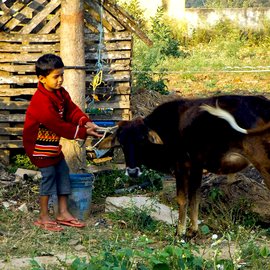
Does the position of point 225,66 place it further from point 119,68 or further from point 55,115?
point 55,115

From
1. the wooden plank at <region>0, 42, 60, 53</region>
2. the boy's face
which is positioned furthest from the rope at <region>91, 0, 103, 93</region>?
the boy's face

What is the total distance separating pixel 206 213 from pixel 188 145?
112 cm

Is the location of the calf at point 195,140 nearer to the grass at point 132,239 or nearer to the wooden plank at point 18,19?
the grass at point 132,239

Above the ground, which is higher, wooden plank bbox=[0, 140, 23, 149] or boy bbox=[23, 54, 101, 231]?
boy bbox=[23, 54, 101, 231]

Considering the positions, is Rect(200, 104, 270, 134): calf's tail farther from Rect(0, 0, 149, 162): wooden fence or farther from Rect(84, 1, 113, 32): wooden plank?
Rect(84, 1, 113, 32): wooden plank

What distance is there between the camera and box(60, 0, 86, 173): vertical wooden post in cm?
978

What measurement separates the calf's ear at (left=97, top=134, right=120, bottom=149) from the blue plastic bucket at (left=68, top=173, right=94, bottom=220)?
0.67m

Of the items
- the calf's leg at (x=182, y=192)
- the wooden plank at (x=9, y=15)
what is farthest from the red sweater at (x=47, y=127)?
the wooden plank at (x=9, y=15)

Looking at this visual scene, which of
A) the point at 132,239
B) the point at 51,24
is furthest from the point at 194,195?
the point at 51,24

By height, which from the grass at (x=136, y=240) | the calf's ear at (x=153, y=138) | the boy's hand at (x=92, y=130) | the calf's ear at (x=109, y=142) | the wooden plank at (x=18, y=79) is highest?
the wooden plank at (x=18, y=79)

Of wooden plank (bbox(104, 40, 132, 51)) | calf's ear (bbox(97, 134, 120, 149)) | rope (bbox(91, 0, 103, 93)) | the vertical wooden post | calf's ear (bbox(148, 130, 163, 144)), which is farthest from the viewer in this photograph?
wooden plank (bbox(104, 40, 132, 51))

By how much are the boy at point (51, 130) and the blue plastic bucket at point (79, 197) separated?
0.70ft

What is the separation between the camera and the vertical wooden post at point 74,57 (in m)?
9.78

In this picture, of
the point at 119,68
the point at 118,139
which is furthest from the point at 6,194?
the point at 119,68
